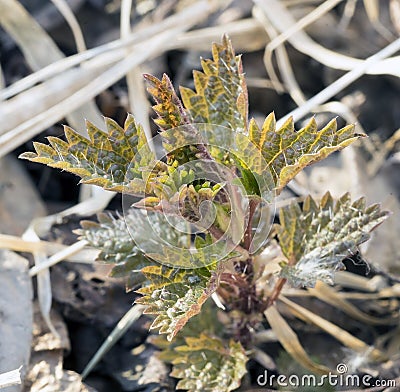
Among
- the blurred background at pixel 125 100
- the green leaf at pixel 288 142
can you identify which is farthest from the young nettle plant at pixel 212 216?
the blurred background at pixel 125 100

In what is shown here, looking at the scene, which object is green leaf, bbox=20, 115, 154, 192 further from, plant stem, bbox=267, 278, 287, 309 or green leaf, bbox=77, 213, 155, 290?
plant stem, bbox=267, 278, 287, 309

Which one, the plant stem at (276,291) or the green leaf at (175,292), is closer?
the green leaf at (175,292)

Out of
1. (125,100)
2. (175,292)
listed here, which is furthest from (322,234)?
(125,100)

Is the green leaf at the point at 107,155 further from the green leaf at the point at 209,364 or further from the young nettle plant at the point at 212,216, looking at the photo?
the green leaf at the point at 209,364

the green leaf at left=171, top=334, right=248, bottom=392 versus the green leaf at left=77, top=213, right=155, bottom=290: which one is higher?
the green leaf at left=77, top=213, right=155, bottom=290

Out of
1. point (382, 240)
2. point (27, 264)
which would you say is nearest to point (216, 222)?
point (27, 264)

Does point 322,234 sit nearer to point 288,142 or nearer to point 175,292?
point 288,142

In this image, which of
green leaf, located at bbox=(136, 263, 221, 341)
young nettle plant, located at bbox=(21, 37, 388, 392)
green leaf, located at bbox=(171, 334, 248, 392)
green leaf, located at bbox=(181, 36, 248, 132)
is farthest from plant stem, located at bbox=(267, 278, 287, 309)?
green leaf, located at bbox=(181, 36, 248, 132)
